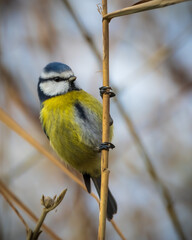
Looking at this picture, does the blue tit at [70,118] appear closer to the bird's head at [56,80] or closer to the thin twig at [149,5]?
the bird's head at [56,80]

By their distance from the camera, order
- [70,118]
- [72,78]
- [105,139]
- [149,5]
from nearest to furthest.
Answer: [149,5]
[105,139]
[70,118]
[72,78]

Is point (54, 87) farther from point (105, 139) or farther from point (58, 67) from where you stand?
point (105, 139)

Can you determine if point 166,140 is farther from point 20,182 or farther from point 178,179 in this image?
point 20,182

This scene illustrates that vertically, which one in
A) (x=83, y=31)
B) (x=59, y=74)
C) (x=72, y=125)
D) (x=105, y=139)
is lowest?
(x=72, y=125)

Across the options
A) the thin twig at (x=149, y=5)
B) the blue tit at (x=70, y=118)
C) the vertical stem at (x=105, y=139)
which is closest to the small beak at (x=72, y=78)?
the blue tit at (x=70, y=118)

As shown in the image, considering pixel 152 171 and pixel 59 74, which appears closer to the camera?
pixel 152 171

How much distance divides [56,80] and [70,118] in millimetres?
289

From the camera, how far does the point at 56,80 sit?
5.71 feet

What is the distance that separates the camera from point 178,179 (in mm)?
2072

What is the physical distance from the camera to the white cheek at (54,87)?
5.57ft

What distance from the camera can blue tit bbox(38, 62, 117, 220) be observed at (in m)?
1.60

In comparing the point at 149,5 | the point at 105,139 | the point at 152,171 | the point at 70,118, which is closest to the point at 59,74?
the point at 70,118

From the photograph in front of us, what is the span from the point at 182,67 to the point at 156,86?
207mm

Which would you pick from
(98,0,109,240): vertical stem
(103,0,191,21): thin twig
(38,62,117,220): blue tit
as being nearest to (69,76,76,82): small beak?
(38,62,117,220): blue tit
